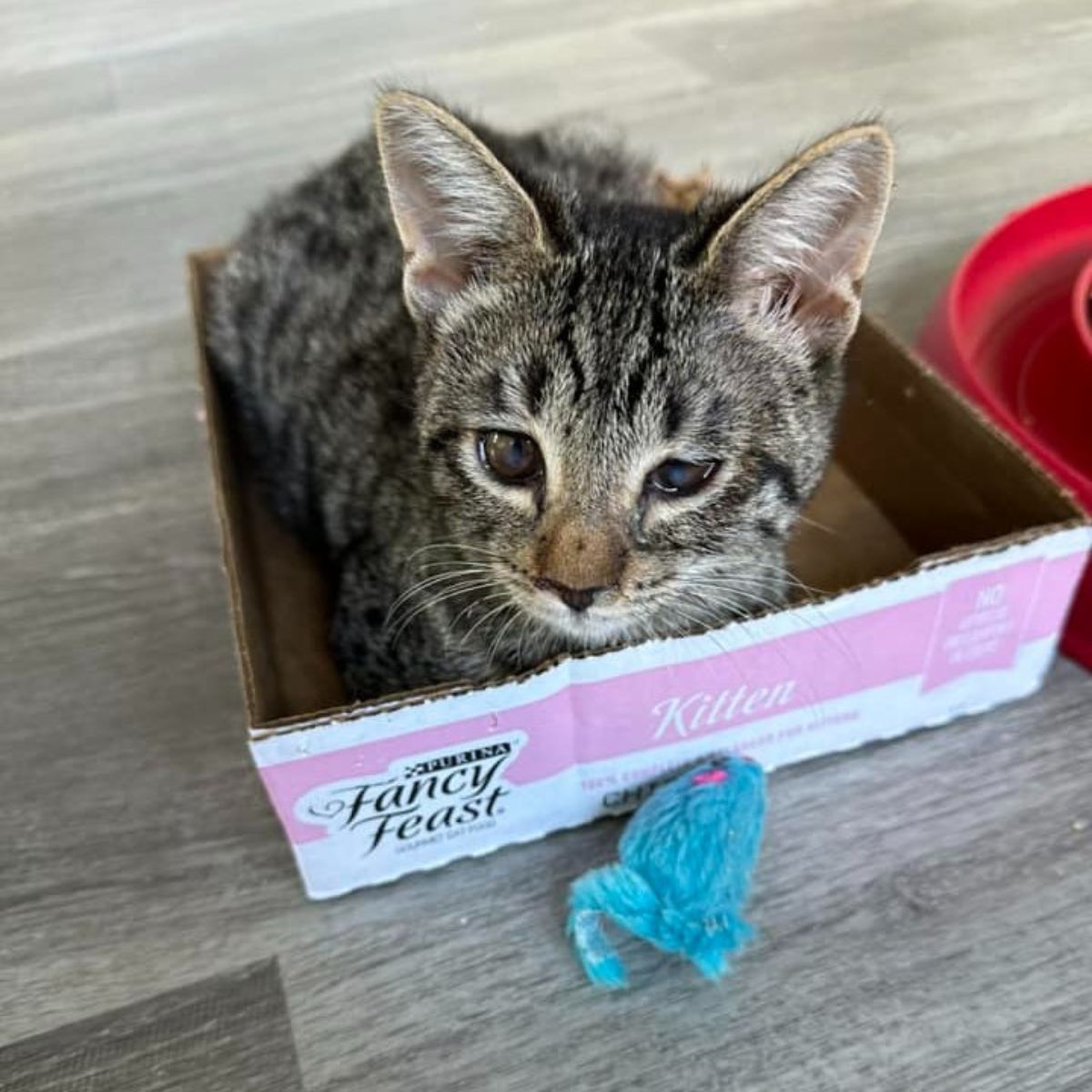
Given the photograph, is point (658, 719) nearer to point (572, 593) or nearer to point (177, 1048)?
point (572, 593)

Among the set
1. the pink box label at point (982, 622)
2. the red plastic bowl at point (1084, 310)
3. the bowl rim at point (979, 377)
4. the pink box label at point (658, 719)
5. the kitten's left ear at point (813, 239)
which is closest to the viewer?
the kitten's left ear at point (813, 239)

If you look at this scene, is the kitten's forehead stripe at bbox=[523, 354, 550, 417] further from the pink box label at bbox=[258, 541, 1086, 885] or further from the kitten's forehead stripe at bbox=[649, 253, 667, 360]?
the pink box label at bbox=[258, 541, 1086, 885]

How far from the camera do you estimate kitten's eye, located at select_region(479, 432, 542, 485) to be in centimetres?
98

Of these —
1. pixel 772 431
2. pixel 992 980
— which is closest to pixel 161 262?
pixel 772 431

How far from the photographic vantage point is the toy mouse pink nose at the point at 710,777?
106cm

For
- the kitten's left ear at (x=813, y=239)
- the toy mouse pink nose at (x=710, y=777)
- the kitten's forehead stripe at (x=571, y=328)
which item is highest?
the kitten's left ear at (x=813, y=239)

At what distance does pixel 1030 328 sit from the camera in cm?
160

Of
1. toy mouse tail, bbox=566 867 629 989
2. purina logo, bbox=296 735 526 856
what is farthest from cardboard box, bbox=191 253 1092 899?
toy mouse tail, bbox=566 867 629 989

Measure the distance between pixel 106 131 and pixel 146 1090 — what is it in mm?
2237

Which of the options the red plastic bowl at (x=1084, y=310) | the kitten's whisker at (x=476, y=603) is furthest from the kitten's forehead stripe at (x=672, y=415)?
the red plastic bowl at (x=1084, y=310)

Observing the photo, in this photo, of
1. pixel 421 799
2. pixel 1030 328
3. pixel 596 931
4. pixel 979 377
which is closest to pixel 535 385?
pixel 421 799

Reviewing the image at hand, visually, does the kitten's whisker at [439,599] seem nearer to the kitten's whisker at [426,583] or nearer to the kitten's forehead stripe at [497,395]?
the kitten's whisker at [426,583]

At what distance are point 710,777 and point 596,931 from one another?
19 centimetres

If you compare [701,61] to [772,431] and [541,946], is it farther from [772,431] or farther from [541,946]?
[541,946]
